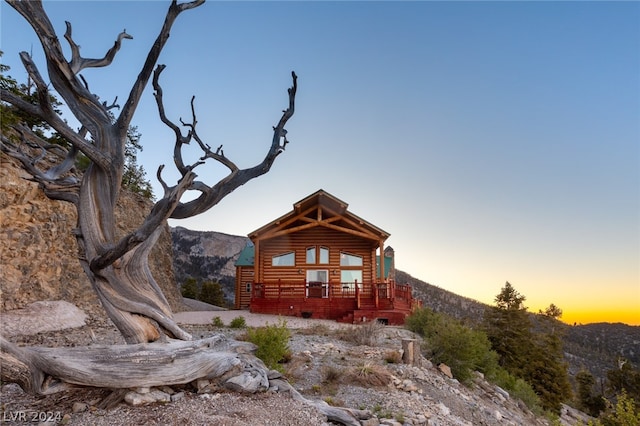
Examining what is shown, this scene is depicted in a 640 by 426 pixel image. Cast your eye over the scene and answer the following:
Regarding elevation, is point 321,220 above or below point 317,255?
above

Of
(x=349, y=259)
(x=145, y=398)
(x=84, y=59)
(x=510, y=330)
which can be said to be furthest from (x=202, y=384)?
(x=510, y=330)

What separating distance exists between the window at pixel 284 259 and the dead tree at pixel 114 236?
586 inches

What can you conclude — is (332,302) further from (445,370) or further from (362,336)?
(445,370)

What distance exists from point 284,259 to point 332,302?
3.99m

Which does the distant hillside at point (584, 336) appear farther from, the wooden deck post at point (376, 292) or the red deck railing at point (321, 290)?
the wooden deck post at point (376, 292)

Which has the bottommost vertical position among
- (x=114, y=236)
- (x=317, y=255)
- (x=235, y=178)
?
(x=114, y=236)

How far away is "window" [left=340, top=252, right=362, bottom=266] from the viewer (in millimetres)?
21047

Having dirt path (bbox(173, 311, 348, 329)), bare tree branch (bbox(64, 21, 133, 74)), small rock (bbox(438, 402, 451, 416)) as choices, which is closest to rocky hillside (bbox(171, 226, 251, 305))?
dirt path (bbox(173, 311, 348, 329))

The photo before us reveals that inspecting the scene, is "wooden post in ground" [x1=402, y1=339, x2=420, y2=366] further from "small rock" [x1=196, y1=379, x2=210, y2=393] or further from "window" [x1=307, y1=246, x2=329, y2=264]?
"window" [x1=307, y1=246, x2=329, y2=264]

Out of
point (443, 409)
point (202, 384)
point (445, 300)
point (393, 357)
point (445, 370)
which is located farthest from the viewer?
point (445, 300)

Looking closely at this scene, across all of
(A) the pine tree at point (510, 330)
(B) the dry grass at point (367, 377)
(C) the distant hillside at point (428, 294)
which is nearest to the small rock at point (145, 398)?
(B) the dry grass at point (367, 377)

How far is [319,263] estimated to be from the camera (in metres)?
20.8

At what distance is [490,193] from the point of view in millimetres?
19344

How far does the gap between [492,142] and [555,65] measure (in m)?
4.13
